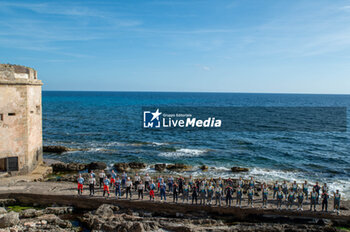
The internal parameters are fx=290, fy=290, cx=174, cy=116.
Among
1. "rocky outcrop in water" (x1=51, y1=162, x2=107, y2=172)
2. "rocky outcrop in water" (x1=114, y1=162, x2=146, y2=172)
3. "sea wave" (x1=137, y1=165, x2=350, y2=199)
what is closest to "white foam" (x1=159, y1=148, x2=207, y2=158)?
"sea wave" (x1=137, y1=165, x2=350, y2=199)

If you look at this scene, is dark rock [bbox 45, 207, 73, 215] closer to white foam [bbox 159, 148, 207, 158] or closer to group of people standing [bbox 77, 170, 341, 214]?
group of people standing [bbox 77, 170, 341, 214]

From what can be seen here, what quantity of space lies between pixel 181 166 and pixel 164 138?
67.2ft

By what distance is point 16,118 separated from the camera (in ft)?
85.8

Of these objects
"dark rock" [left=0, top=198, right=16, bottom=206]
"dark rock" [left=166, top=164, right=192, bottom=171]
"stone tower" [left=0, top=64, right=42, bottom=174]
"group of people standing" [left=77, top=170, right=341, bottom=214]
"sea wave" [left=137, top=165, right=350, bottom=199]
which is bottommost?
"sea wave" [left=137, top=165, right=350, bottom=199]

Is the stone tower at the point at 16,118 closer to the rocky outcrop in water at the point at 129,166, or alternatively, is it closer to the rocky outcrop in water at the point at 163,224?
the rocky outcrop in water at the point at 129,166

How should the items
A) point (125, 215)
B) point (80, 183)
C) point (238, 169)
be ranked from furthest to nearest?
point (238, 169), point (80, 183), point (125, 215)

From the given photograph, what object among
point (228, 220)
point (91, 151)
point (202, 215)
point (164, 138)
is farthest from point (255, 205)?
point (164, 138)

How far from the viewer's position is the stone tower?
2559 centimetres

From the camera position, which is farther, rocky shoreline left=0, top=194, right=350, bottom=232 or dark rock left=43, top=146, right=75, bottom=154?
dark rock left=43, top=146, right=75, bottom=154

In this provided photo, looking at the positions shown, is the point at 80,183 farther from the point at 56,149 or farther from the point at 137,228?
the point at 56,149

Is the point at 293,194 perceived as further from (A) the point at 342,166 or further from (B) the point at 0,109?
(B) the point at 0,109

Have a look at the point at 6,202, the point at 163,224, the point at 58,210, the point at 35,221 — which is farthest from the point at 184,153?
the point at 35,221

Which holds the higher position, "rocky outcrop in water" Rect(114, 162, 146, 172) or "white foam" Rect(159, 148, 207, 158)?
"white foam" Rect(159, 148, 207, 158)

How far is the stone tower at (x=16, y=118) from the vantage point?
25594mm
